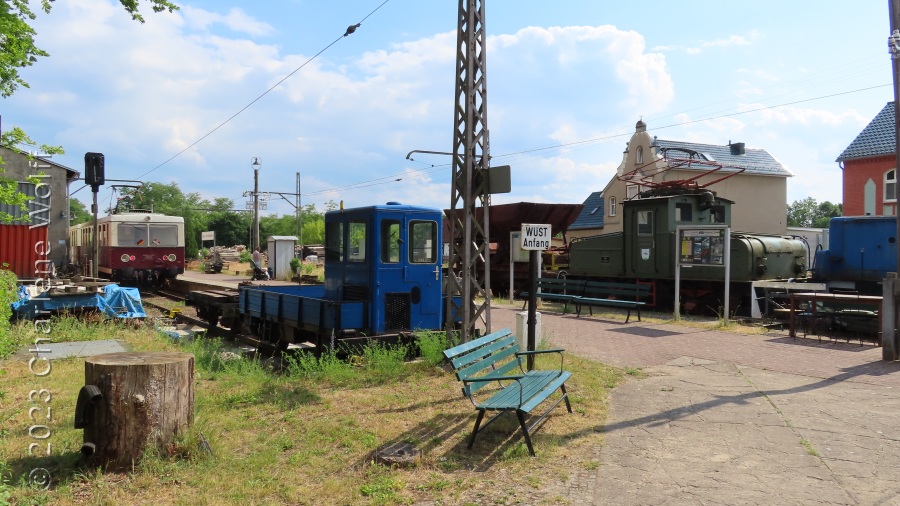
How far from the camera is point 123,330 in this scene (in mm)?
11703

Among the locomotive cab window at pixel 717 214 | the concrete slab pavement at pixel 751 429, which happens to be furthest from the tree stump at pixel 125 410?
the locomotive cab window at pixel 717 214

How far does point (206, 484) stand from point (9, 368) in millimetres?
5260

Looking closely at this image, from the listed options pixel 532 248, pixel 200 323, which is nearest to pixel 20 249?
pixel 200 323

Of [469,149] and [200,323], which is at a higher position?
[469,149]

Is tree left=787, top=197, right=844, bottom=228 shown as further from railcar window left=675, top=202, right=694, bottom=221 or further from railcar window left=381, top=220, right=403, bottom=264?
railcar window left=381, top=220, right=403, bottom=264

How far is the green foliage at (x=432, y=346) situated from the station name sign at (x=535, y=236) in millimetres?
1797

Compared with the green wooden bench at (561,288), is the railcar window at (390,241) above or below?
above

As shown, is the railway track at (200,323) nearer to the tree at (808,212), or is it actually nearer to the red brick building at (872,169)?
the red brick building at (872,169)

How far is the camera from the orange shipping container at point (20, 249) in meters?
14.1

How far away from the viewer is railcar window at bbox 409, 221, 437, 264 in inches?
384

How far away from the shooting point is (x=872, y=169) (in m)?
25.8

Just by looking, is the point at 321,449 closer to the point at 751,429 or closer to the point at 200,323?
the point at 751,429

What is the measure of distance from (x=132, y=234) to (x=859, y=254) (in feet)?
74.7

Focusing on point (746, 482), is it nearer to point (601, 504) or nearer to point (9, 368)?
point (601, 504)
